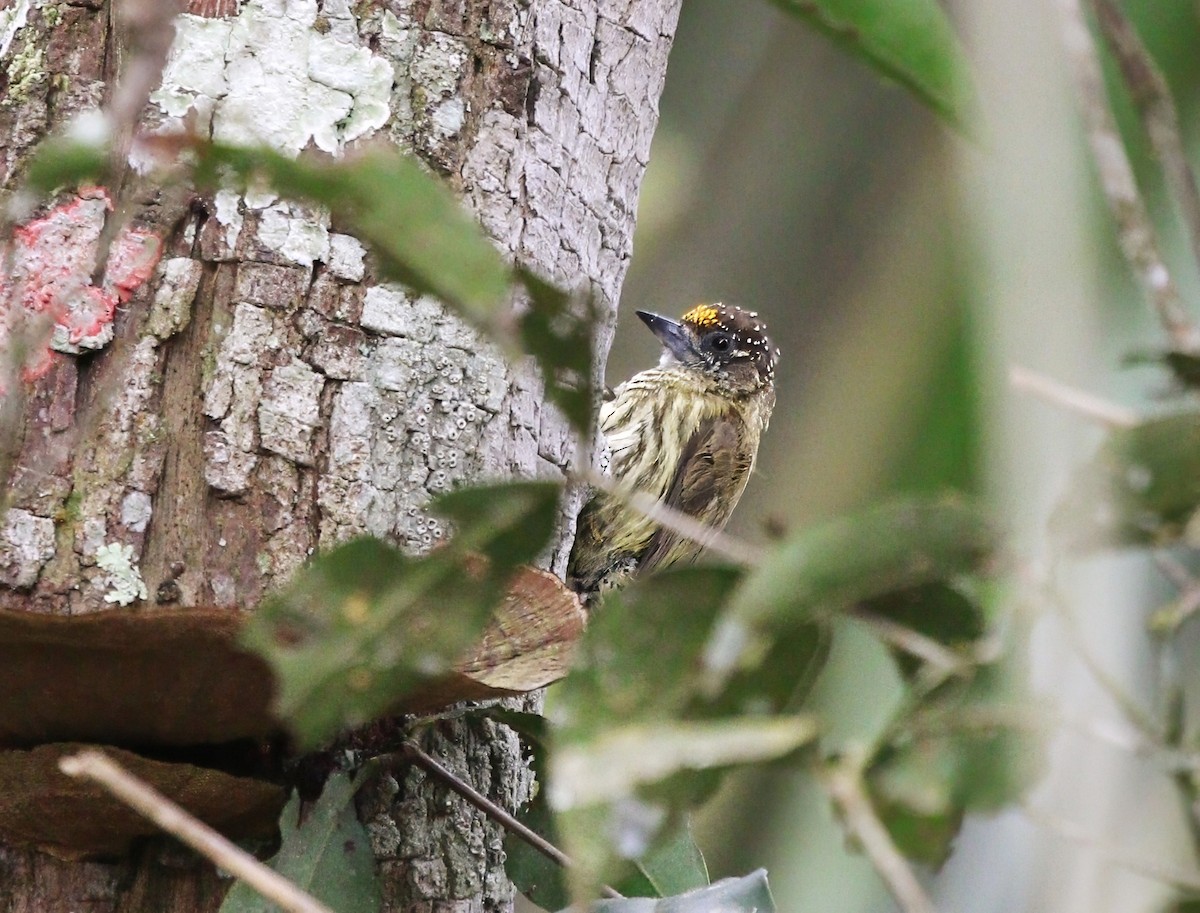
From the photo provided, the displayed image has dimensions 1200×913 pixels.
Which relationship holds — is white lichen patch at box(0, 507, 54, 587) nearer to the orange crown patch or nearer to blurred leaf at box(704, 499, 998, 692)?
blurred leaf at box(704, 499, 998, 692)

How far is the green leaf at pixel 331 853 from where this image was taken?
147 cm

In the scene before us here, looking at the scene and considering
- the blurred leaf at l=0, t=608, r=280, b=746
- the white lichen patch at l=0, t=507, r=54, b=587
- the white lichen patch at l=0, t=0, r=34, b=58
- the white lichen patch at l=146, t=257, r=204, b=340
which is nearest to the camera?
the blurred leaf at l=0, t=608, r=280, b=746

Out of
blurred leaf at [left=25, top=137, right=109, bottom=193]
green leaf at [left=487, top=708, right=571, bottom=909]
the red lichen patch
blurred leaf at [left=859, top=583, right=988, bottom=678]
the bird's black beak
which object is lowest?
the bird's black beak

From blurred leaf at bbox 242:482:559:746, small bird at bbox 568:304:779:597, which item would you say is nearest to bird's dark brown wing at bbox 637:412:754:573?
small bird at bbox 568:304:779:597

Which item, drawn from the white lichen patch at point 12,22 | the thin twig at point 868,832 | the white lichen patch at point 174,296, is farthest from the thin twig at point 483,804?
the white lichen patch at point 12,22

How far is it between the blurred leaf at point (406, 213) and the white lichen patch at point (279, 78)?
859 millimetres

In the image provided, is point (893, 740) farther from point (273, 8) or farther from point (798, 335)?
point (798, 335)

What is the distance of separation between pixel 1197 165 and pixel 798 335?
9.99 feet

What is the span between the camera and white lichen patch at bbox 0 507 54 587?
1536 mm

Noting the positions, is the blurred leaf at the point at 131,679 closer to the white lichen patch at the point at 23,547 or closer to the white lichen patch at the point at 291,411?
the white lichen patch at the point at 23,547

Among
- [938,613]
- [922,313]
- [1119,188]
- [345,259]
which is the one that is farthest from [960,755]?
[922,313]

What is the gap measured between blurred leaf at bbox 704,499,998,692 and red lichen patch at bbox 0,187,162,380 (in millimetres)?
1061

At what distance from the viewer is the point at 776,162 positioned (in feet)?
13.8

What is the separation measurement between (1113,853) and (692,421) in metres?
3.34
